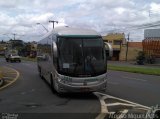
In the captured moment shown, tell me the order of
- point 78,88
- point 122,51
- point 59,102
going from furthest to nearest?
point 122,51 → point 78,88 → point 59,102

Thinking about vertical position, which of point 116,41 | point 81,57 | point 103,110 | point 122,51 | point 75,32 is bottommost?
point 122,51

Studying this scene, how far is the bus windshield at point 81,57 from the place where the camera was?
17969mm

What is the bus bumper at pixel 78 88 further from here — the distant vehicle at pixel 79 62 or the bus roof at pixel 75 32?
the bus roof at pixel 75 32

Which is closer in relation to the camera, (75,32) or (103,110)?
(103,110)

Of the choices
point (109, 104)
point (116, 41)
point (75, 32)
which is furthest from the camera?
point (116, 41)

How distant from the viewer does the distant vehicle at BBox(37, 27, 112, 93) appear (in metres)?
17.8

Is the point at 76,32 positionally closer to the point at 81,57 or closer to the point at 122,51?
the point at 81,57

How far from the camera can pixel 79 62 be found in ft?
59.6

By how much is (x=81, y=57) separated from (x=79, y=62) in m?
0.24

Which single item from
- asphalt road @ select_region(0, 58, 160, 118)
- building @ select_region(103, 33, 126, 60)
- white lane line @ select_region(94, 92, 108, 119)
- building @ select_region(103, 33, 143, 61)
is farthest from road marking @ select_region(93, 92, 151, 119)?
building @ select_region(103, 33, 126, 60)

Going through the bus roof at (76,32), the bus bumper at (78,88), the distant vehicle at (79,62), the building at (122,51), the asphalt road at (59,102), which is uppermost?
the bus roof at (76,32)

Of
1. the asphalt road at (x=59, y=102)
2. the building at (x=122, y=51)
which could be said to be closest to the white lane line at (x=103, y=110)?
the asphalt road at (x=59, y=102)

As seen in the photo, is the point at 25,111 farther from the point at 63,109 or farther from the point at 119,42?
the point at 119,42

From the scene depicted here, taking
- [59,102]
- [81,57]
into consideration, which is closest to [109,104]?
[59,102]
